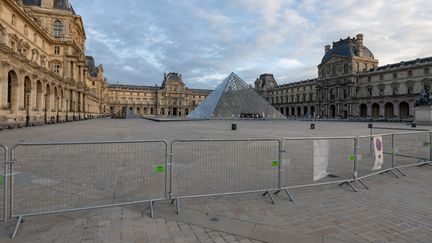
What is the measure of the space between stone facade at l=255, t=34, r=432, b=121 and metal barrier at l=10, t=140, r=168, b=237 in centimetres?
6828

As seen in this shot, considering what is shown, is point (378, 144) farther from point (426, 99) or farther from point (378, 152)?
point (426, 99)

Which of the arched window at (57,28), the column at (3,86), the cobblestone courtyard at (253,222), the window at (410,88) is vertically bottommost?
the cobblestone courtyard at (253,222)

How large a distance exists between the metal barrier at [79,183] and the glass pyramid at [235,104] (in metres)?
40.7

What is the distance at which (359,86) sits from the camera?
80.8 metres

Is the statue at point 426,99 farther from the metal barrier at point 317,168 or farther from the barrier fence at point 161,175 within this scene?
the metal barrier at point 317,168

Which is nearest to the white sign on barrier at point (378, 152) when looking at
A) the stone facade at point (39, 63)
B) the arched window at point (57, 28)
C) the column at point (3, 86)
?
the stone facade at point (39, 63)

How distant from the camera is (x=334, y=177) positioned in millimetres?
6852

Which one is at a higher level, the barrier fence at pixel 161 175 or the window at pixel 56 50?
the window at pixel 56 50

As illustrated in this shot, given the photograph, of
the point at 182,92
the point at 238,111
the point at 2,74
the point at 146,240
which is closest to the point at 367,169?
the point at 146,240

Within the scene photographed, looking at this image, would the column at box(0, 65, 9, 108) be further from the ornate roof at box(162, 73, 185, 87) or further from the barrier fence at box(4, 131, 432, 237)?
the ornate roof at box(162, 73, 185, 87)

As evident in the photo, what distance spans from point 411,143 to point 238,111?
41.2 metres

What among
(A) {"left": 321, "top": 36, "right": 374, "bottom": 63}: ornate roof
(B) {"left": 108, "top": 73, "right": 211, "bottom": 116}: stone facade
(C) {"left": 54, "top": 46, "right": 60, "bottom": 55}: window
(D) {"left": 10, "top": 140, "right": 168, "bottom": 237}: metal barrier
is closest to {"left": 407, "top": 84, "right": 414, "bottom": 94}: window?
(A) {"left": 321, "top": 36, "right": 374, "bottom": 63}: ornate roof

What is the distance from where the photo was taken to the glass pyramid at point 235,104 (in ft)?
163

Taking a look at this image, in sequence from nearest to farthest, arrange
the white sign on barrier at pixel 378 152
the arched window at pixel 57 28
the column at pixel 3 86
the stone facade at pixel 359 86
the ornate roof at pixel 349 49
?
the white sign on barrier at pixel 378 152 → the column at pixel 3 86 → the arched window at pixel 57 28 → the stone facade at pixel 359 86 → the ornate roof at pixel 349 49
